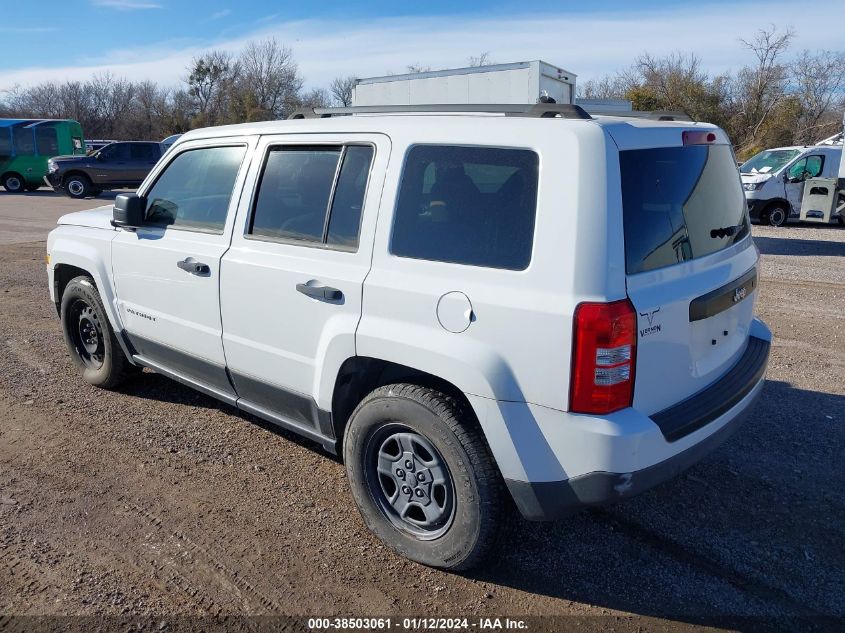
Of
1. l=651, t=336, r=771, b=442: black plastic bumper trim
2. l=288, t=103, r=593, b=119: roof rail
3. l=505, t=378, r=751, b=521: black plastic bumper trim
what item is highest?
l=288, t=103, r=593, b=119: roof rail

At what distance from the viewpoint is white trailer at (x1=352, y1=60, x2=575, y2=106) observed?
8.75m

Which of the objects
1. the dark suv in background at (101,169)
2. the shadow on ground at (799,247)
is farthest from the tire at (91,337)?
the dark suv in background at (101,169)

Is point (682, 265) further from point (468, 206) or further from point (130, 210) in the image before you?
point (130, 210)

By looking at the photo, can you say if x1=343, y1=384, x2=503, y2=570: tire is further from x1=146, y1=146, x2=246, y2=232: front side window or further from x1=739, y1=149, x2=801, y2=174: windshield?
x1=739, y1=149, x2=801, y2=174: windshield

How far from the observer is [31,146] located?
81.6 ft

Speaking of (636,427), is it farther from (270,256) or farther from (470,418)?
→ (270,256)

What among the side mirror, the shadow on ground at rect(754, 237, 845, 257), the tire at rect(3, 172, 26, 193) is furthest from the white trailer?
the tire at rect(3, 172, 26, 193)

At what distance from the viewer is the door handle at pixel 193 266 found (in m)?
3.94

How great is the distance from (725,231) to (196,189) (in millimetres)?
2952

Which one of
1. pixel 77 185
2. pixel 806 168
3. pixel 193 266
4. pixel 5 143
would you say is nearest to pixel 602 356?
pixel 193 266

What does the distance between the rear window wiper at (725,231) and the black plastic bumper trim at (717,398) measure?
606 mm

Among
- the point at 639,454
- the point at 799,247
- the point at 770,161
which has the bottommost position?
the point at 799,247

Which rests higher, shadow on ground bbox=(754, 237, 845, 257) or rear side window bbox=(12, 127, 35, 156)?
rear side window bbox=(12, 127, 35, 156)

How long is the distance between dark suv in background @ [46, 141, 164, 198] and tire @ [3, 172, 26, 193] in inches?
102
